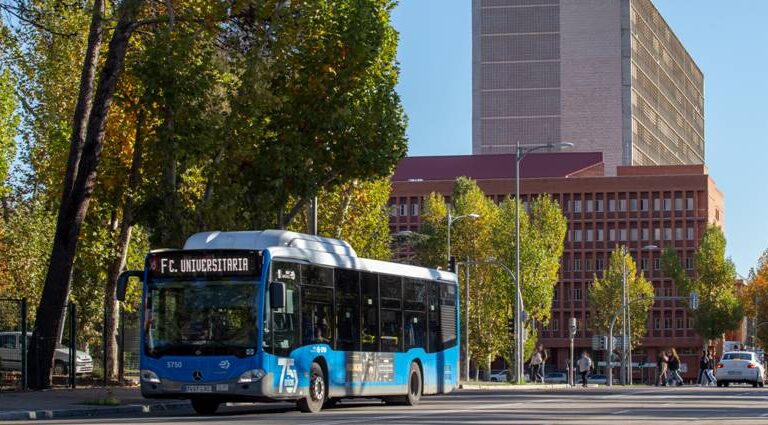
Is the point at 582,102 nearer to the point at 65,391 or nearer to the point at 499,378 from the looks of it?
the point at 499,378

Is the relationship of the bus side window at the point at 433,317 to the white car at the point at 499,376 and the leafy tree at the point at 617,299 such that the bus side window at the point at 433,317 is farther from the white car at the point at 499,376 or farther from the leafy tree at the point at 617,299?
the leafy tree at the point at 617,299

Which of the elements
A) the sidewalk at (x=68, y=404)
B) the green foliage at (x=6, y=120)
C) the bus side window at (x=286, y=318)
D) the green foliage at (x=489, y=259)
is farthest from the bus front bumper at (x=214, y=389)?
the green foliage at (x=489, y=259)

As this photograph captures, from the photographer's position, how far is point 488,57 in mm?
162750

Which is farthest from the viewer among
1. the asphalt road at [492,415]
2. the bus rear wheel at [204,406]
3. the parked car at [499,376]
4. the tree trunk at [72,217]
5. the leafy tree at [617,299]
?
the leafy tree at [617,299]

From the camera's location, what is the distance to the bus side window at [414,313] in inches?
1224

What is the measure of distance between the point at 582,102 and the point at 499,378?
146 feet

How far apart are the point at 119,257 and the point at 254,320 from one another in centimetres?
1831

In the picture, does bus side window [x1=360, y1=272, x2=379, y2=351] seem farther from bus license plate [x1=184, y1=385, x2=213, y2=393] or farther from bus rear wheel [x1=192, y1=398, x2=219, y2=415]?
bus license plate [x1=184, y1=385, x2=213, y2=393]

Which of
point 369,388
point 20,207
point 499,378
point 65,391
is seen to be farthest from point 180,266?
point 499,378

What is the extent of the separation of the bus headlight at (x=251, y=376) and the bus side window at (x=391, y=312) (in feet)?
16.2

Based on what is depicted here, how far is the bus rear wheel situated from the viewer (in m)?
27.4

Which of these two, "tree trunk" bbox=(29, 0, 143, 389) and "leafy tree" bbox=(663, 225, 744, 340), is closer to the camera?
"tree trunk" bbox=(29, 0, 143, 389)

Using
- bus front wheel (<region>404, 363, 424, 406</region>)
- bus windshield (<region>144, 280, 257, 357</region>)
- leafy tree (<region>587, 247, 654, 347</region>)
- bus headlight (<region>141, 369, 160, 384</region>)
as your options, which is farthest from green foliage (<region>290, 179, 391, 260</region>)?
leafy tree (<region>587, 247, 654, 347</region>)

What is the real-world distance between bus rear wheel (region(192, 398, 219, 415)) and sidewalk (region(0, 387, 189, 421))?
121cm
